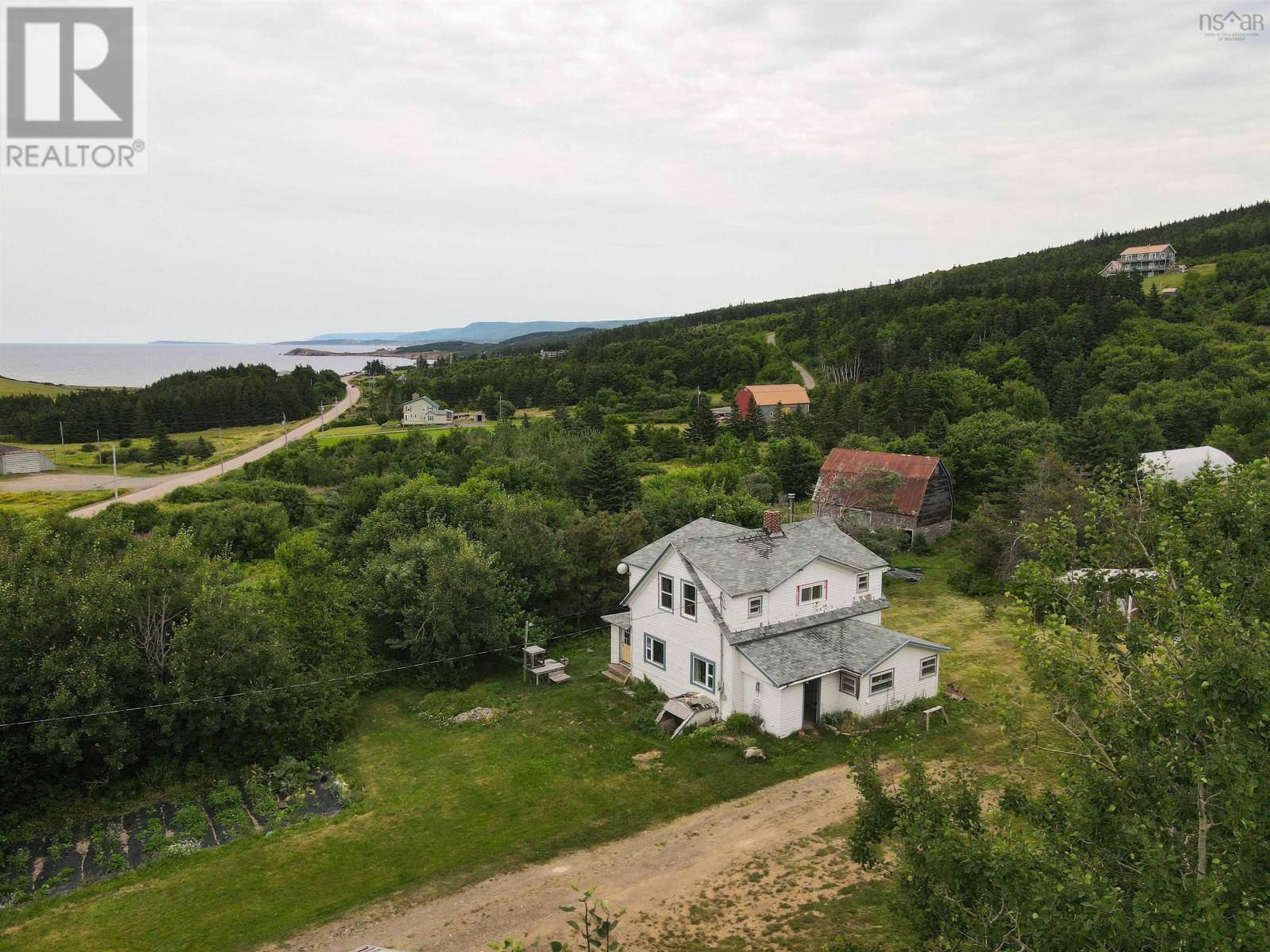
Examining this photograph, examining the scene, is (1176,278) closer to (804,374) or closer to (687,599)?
(804,374)

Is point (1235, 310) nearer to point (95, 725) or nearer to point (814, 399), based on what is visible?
point (814, 399)

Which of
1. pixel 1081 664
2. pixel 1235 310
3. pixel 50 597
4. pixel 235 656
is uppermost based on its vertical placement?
pixel 1235 310

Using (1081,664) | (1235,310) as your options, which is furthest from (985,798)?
(1235,310)

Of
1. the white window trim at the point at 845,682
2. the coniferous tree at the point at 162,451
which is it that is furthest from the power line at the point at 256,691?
the coniferous tree at the point at 162,451

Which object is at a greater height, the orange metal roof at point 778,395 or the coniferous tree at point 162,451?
the orange metal roof at point 778,395

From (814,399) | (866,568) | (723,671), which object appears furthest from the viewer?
(814,399)

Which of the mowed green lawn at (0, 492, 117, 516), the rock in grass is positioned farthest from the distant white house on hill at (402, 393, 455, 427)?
the rock in grass

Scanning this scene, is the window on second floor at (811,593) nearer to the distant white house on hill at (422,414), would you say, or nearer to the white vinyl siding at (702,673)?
the white vinyl siding at (702,673)

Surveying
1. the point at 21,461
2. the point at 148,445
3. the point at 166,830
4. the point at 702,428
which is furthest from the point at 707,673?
the point at 148,445
